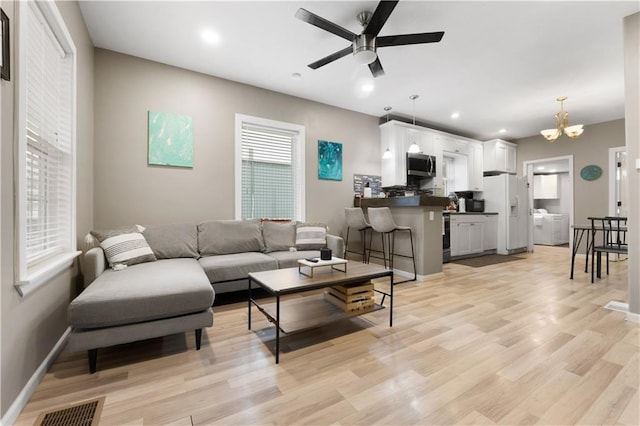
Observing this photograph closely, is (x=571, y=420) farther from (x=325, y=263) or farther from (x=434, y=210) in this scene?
(x=434, y=210)

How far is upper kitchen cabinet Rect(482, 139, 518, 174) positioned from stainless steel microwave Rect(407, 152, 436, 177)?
1.93 metres

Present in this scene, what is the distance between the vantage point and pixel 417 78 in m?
3.75

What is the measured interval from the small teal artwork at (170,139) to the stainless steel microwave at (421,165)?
12.2 feet

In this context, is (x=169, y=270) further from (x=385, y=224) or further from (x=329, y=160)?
(x=329, y=160)

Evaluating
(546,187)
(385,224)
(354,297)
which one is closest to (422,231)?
(385,224)

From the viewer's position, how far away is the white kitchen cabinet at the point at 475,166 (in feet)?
20.7

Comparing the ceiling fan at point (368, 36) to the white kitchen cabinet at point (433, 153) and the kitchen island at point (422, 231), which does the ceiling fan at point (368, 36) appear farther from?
the white kitchen cabinet at point (433, 153)

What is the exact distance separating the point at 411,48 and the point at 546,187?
28.1 ft

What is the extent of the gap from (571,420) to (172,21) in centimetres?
403

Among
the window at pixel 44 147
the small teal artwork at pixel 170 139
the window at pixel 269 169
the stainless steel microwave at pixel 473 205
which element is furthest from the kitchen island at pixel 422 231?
the window at pixel 44 147

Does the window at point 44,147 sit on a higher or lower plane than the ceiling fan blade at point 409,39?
lower

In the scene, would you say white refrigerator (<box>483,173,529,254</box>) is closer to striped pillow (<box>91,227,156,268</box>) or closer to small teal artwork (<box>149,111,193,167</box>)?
small teal artwork (<box>149,111,193,167</box>)

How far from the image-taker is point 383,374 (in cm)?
167

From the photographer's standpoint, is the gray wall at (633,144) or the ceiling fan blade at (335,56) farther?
the ceiling fan blade at (335,56)
